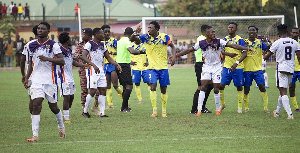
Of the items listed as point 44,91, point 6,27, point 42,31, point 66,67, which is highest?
point 6,27

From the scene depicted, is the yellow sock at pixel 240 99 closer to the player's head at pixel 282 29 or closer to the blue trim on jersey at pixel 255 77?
the blue trim on jersey at pixel 255 77

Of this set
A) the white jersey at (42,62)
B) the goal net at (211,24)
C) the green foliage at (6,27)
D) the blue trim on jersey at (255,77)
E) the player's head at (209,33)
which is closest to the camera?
the white jersey at (42,62)

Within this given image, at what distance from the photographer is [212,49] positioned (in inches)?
846

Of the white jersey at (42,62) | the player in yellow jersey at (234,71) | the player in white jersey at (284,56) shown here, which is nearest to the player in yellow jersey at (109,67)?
the player in yellow jersey at (234,71)

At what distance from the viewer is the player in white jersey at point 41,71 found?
16.5 m

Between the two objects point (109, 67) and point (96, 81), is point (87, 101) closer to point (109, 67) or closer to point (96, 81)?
point (96, 81)

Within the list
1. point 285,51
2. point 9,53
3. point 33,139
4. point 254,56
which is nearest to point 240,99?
point 254,56

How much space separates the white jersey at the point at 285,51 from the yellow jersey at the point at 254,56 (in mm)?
1818

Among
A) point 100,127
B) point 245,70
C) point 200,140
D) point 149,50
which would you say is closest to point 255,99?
point 245,70

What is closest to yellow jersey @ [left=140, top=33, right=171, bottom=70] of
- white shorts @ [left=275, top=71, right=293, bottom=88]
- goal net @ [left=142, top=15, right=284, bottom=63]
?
white shorts @ [left=275, top=71, right=293, bottom=88]

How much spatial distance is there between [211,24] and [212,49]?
19.9 m

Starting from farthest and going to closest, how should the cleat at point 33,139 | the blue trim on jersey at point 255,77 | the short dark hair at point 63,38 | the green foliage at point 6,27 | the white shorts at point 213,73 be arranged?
the green foliage at point 6,27
the blue trim on jersey at point 255,77
the white shorts at point 213,73
the short dark hair at point 63,38
the cleat at point 33,139

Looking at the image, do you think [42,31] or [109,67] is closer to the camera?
[42,31]

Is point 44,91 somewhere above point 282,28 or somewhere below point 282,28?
below
